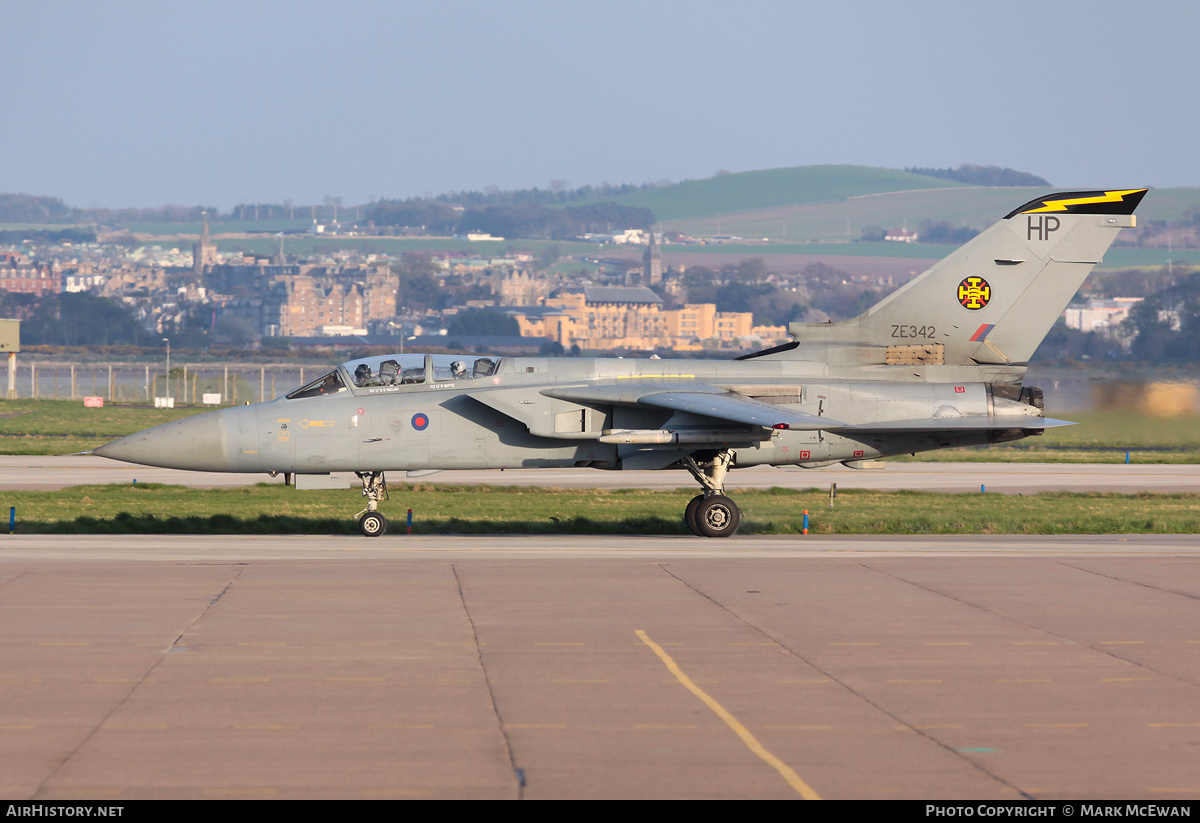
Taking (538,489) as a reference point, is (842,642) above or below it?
above

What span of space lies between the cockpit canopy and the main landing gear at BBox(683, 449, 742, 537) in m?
3.96

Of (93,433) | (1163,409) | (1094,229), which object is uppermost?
(1094,229)

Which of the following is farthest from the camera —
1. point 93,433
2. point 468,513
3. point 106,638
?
point 93,433

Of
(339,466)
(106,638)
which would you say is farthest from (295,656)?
(339,466)

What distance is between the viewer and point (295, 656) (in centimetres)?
1065

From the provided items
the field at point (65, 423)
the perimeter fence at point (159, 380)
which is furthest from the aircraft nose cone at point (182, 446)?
the perimeter fence at point (159, 380)

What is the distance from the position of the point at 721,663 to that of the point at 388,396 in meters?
Result: 10.4

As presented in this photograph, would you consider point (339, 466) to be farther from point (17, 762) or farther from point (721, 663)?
point (17, 762)

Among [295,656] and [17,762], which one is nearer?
[17,762]

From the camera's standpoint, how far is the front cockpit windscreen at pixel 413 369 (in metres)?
19.7

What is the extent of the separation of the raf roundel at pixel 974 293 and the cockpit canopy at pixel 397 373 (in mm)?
8190

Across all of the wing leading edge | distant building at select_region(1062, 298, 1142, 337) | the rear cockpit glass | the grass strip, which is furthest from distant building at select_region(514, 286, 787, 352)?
the rear cockpit glass

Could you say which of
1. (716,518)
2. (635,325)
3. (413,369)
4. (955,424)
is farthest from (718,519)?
(635,325)

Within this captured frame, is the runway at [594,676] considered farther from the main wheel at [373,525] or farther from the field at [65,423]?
the field at [65,423]
